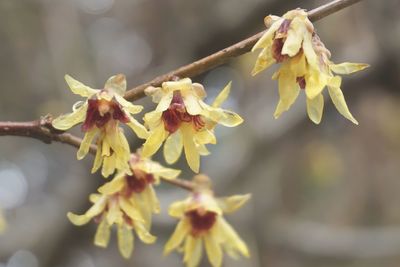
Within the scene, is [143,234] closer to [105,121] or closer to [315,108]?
[105,121]

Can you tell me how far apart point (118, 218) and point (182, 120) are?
1.07 ft

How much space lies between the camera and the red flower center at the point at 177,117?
115cm

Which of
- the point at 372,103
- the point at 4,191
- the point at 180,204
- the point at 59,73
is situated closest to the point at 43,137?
the point at 180,204

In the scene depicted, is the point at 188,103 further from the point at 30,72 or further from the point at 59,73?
the point at 30,72

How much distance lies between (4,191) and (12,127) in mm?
4966

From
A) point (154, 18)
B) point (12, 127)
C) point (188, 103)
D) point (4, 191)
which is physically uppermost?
point (154, 18)

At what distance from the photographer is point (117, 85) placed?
1.17 m

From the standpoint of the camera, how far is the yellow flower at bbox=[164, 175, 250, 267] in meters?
1.53

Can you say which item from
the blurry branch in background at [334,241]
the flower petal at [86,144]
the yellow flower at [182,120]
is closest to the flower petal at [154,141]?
the yellow flower at [182,120]

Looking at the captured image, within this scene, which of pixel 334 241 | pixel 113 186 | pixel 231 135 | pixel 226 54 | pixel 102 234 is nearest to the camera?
pixel 226 54

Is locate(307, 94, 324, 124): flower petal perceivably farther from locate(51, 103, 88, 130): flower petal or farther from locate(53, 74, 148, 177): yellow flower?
locate(51, 103, 88, 130): flower petal

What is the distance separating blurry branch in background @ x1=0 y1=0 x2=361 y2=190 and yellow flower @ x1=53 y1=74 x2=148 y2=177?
0.03 meters

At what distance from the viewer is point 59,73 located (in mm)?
3910

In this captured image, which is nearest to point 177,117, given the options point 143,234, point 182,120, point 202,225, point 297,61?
point 182,120
